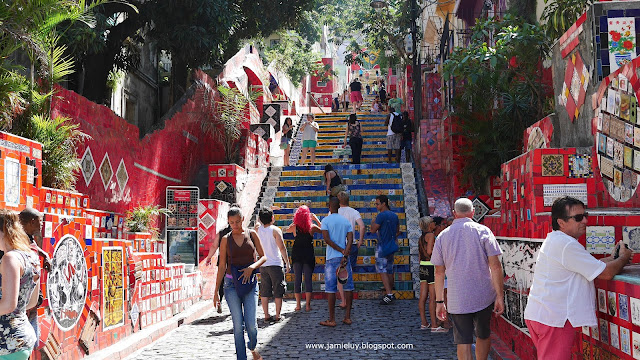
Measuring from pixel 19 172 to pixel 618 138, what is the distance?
232 inches

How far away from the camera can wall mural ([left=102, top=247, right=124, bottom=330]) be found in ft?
27.6

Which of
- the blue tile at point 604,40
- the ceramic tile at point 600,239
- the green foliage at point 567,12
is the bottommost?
the ceramic tile at point 600,239

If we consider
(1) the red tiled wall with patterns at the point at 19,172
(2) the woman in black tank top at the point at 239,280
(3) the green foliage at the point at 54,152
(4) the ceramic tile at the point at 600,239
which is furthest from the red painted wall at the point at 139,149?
(4) the ceramic tile at the point at 600,239

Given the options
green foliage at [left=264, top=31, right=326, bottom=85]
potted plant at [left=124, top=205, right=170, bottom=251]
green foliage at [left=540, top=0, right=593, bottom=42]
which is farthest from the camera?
Answer: green foliage at [left=264, top=31, right=326, bottom=85]

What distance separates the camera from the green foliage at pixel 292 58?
33812mm

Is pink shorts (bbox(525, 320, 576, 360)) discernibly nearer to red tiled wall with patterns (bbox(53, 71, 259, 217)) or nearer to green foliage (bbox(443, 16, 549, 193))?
green foliage (bbox(443, 16, 549, 193))

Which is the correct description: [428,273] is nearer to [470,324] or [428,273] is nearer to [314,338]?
[314,338]

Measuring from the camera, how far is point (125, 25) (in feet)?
51.5

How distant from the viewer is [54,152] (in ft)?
31.0

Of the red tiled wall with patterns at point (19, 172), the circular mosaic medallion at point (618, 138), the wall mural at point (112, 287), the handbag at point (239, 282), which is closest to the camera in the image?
the circular mosaic medallion at point (618, 138)

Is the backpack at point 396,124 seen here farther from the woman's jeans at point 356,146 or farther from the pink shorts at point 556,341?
the pink shorts at point 556,341

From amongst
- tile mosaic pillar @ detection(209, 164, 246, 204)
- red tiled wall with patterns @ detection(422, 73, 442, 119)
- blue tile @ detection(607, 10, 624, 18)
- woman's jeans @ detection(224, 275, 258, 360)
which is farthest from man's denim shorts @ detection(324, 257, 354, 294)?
red tiled wall with patterns @ detection(422, 73, 442, 119)

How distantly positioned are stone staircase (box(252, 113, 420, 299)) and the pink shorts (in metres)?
8.15

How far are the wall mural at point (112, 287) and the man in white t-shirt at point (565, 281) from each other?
5137 mm
